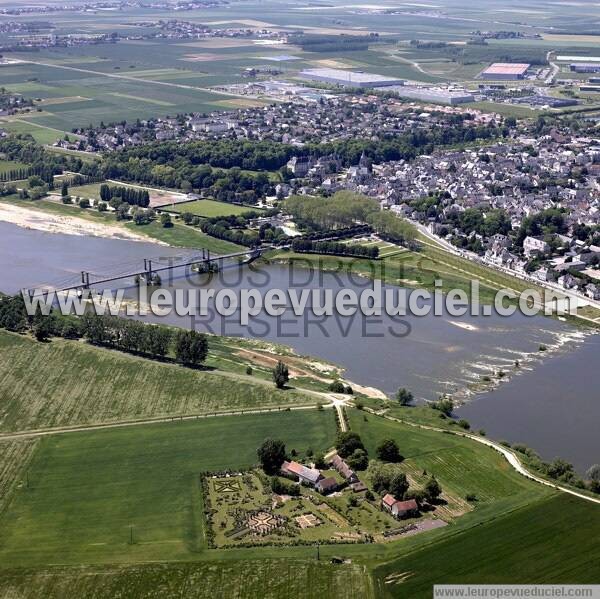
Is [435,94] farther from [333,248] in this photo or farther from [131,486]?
[131,486]

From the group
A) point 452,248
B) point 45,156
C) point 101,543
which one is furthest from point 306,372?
point 45,156

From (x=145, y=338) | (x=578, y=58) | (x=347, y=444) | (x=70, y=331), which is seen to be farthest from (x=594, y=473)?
(x=578, y=58)

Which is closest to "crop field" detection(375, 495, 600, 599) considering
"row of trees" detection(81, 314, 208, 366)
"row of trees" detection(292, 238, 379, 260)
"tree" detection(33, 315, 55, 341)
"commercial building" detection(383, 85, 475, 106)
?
"row of trees" detection(81, 314, 208, 366)

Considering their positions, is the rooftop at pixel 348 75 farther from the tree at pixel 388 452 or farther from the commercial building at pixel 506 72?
the tree at pixel 388 452

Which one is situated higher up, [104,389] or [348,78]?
[348,78]

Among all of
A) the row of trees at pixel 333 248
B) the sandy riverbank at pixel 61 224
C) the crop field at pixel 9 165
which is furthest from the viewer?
the crop field at pixel 9 165

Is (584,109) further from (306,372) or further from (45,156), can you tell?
(306,372)

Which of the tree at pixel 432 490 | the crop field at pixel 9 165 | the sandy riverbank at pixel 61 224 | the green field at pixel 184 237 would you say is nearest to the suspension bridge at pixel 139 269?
the green field at pixel 184 237
